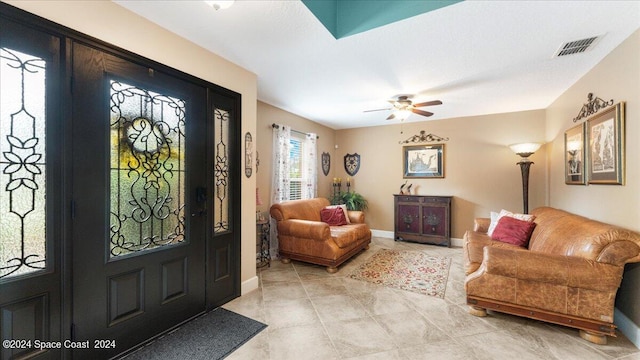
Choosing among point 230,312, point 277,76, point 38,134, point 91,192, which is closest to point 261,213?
point 230,312

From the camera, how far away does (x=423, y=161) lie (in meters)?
5.43


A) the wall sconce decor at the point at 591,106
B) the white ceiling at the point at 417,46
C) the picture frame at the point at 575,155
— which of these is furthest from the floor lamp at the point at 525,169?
the wall sconce decor at the point at 591,106

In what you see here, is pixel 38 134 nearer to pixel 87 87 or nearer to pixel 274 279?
pixel 87 87

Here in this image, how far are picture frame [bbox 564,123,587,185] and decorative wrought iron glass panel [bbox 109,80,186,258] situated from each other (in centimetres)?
446

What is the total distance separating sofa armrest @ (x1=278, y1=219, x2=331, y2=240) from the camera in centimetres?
355

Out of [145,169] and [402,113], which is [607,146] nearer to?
[402,113]

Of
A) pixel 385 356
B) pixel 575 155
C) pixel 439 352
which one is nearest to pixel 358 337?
pixel 385 356

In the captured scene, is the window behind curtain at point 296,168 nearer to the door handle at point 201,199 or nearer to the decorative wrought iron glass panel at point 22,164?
the door handle at point 201,199

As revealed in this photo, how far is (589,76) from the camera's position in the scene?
9.41 feet

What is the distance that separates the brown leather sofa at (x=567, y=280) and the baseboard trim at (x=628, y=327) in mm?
233

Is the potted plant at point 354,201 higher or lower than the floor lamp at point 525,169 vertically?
lower

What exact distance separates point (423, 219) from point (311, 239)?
271cm

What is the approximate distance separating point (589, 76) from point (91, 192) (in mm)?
5012

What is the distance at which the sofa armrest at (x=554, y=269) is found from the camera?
1893 millimetres
